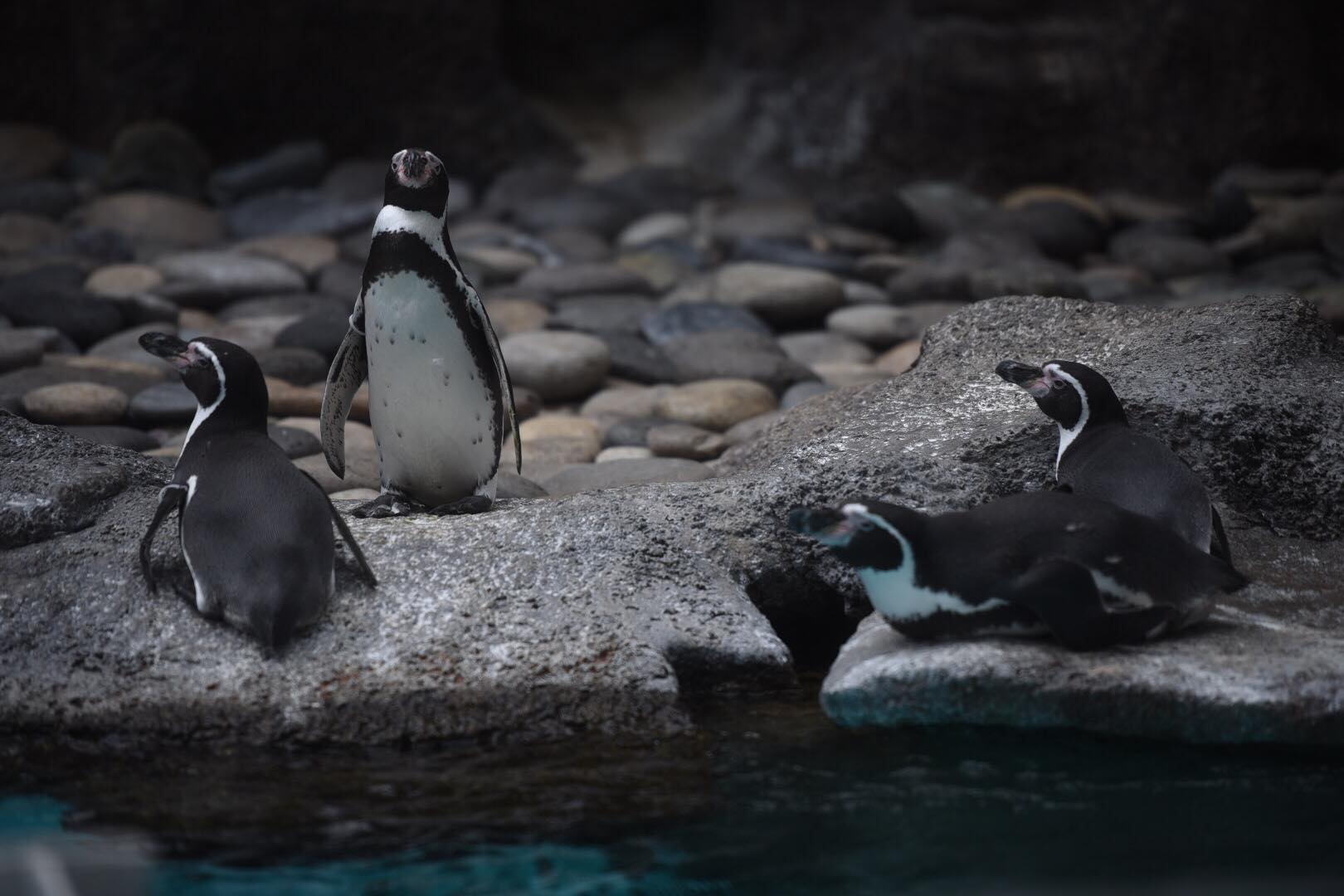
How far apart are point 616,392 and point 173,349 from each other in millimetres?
3061

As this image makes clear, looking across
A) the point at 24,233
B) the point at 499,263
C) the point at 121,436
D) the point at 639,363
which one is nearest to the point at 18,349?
the point at 121,436

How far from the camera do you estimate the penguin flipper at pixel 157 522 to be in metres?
3.31

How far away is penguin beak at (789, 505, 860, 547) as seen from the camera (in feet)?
10.2

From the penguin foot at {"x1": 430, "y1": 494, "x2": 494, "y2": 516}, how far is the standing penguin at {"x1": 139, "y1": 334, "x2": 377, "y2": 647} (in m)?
0.62

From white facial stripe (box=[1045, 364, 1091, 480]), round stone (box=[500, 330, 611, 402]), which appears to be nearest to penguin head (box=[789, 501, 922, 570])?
white facial stripe (box=[1045, 364, 1091, 480])

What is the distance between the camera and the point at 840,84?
1048 cm

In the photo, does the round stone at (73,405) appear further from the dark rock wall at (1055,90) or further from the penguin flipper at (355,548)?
the dark rock wall at (1055,90)

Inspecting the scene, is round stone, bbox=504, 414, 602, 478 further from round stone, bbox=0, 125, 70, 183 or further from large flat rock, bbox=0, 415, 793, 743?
round stone, bbox=0, 125, 70, 183

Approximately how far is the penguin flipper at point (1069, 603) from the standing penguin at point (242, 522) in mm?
1495

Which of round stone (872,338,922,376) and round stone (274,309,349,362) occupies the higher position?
round stone (274,309,349,362)

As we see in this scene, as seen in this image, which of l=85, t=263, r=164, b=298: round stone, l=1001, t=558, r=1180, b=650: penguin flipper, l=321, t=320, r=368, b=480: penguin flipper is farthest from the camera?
l=85, t=263, r=164, b=298: round stone

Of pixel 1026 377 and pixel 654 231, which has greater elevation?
pixel 1026 377

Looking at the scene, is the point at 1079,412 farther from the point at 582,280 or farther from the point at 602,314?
the point at 582,280

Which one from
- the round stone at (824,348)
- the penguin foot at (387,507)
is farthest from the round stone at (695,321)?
the penguin foot at (387,507)
